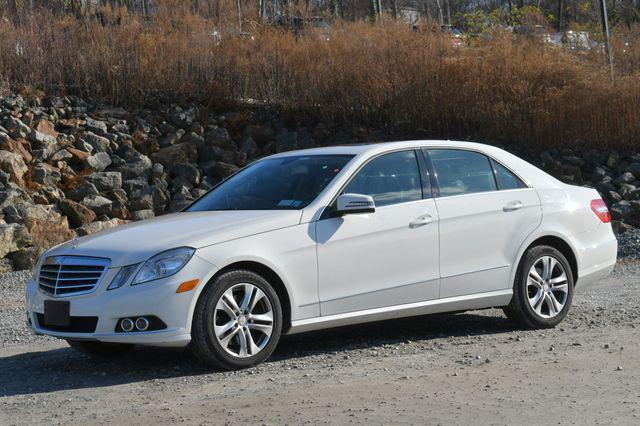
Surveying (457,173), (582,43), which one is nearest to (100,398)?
(457,173)

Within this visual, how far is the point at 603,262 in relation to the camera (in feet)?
31.2

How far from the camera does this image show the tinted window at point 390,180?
27.1 ft

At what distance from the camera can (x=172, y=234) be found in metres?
7.57

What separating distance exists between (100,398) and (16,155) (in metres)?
13.1

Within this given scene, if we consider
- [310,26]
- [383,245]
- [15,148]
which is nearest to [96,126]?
[15,148]

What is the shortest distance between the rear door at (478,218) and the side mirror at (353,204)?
0.79 m

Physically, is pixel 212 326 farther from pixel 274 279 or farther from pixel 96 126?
pixel 96 126

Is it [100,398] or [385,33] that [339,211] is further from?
[385,33]

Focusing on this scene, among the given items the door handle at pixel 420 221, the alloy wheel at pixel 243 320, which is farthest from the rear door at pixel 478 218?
the alloy wheel at pixel 243 320

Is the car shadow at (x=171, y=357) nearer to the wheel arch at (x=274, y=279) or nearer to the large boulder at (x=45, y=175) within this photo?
the wheel arch at (x=274, y=279)

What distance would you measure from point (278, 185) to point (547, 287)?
8.16 ft

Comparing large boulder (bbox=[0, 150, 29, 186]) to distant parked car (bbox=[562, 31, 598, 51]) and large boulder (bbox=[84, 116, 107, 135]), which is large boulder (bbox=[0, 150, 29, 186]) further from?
distant parked car (bbox=[562, 31, 598, 51])

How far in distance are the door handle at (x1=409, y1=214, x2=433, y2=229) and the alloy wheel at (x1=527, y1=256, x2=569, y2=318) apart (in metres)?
1.16

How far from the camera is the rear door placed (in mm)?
8484
